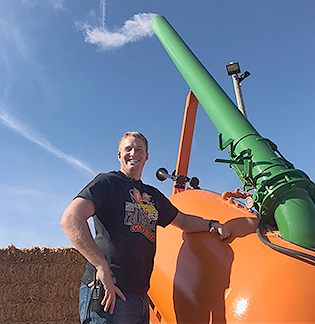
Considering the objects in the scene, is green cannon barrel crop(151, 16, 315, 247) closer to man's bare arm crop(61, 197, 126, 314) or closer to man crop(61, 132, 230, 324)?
man crop(61, 132, 230, 324)

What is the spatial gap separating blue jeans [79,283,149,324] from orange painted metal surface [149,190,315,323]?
335mm

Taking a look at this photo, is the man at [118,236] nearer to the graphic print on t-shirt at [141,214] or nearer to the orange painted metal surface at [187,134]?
the graphic print on t-shirt at [141,214]

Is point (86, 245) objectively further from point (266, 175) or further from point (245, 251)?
point (266, 175)

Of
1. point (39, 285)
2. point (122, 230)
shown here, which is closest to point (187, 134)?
point (122, 230)

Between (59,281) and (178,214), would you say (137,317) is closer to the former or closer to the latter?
(178,214)

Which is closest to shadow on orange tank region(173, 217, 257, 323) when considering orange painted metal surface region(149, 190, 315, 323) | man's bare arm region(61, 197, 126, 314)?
orange painted metal surface region(149, 190, 315, 323)

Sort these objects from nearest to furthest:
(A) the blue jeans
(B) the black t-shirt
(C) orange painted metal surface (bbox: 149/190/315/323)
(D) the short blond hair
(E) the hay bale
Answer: (C) orange painted metal surface (bbox: 149/190/315/323), (A) the blue jeans, (B) the black t-shirt, (D) the short blond hair, (E) the hay bale

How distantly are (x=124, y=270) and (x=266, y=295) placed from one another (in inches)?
28.8

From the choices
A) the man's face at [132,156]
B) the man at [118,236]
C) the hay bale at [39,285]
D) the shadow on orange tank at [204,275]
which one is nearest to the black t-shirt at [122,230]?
the man at [118,236]

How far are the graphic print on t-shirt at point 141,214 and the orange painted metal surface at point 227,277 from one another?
350 millimetres

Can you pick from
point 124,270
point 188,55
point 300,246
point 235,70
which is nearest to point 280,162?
point 300,246

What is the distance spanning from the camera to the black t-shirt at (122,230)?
183 cm

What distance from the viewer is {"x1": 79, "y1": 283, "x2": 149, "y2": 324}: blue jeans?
1725mm

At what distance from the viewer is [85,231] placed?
167 cm
